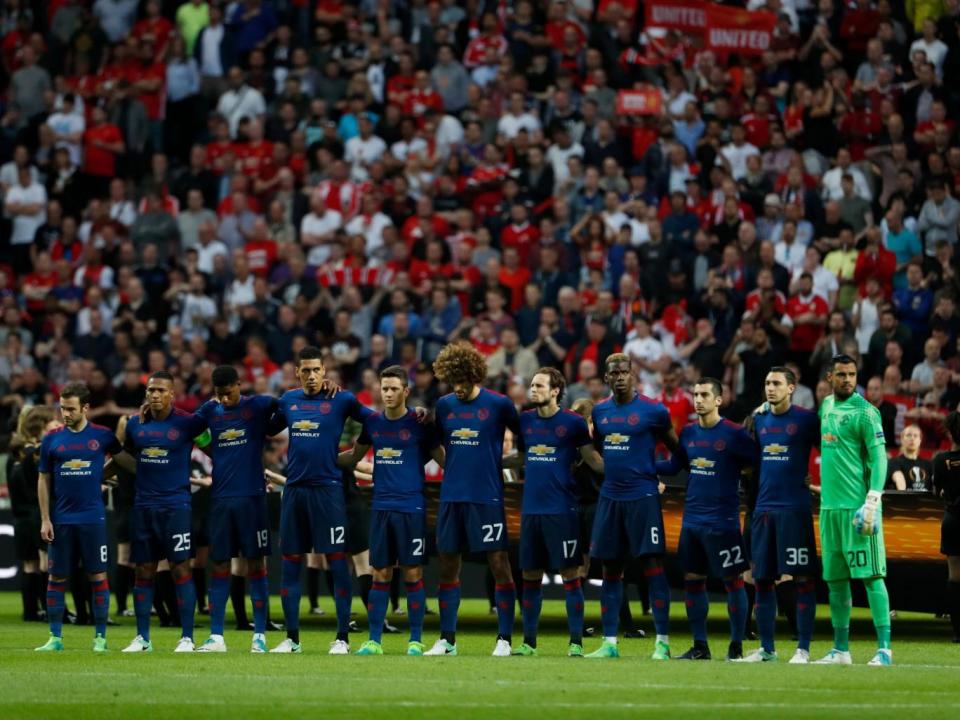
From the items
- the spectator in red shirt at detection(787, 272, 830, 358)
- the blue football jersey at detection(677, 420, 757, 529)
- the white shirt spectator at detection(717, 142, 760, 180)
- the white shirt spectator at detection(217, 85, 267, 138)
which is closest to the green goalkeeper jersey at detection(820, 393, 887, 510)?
the blue football jersey at detection(677, 420, 757, 529)

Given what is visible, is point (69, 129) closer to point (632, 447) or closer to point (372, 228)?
point (372, 228)

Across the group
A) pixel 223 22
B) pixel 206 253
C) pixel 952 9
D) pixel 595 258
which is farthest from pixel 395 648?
pixel 223 22

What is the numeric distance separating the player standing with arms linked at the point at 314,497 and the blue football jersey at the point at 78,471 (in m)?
1.85

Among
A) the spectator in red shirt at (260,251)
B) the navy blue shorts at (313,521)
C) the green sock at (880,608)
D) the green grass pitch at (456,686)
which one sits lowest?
the green grass pitch at (456,686)

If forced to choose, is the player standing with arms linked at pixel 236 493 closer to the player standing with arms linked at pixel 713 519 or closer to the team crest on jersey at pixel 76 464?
the team crest on jersey at pixel 76 464

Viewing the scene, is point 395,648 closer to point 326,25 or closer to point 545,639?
point 545,639

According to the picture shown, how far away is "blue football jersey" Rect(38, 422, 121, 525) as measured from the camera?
1661 cm

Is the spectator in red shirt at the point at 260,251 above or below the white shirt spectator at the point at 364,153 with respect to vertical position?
below

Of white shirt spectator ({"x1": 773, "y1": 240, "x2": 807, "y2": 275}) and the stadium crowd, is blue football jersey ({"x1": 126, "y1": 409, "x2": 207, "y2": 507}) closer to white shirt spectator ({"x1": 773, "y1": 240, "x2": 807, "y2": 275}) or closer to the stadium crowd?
the stadium crowd

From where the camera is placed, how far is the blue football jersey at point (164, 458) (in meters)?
16.1

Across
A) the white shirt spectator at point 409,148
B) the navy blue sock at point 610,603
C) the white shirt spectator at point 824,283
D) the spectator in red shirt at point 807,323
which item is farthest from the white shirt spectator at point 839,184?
the navy blue sock at point 610,603

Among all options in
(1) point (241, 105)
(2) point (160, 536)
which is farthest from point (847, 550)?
(1) point (241, 105)

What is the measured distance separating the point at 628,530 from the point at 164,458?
4146 mm

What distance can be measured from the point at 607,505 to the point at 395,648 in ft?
9.81
